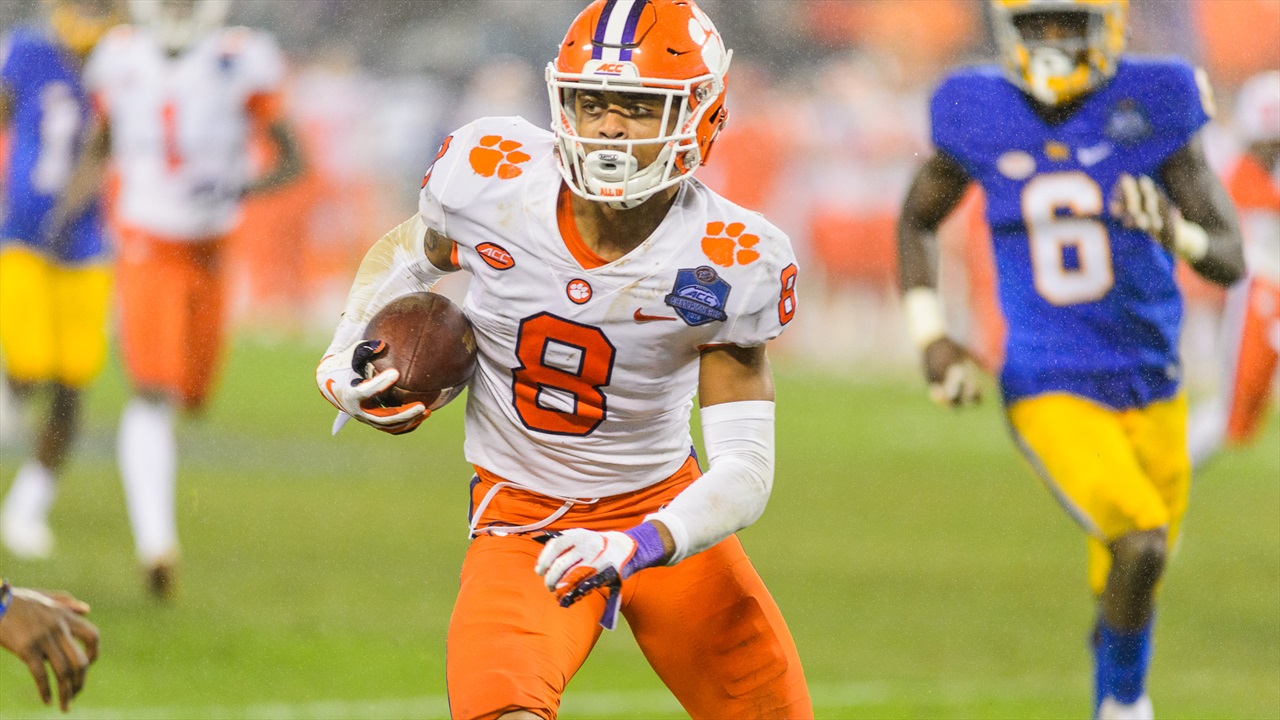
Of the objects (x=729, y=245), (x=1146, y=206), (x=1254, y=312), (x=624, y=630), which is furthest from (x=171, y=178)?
(x=1254, y=312)

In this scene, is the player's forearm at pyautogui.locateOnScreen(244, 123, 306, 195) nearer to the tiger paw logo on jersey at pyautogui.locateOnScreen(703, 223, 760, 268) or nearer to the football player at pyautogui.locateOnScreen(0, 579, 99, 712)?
the tiger paw logo on jersey at pyautogui.locateOnScreen(703, 223, 760, 268)

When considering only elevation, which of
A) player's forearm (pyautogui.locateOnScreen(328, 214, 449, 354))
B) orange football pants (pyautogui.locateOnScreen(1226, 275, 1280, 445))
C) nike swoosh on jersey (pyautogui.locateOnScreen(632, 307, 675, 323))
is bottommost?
orange football pants (pyautogui.locateOnScreen(1226, 275, 1280, 445))

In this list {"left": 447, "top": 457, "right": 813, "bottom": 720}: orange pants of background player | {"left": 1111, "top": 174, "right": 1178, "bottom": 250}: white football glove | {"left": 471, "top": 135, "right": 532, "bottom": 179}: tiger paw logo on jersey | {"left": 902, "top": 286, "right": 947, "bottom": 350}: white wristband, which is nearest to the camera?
{"left": 447, "top": 457, "right": 813, "bottom": 720}: orange pants of background player

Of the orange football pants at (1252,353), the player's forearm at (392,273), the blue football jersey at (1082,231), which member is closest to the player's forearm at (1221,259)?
the blue football jersey at (1082,231)

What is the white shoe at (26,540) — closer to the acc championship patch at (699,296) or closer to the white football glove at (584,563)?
the acc championship patch at (699,296)

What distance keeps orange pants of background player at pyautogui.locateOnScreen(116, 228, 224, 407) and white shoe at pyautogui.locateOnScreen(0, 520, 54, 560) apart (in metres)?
0.78

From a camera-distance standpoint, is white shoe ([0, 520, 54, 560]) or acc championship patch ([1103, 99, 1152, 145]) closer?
acc championship patch ([1103, 99, 1152, 145])

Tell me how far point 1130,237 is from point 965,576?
2.95 meters

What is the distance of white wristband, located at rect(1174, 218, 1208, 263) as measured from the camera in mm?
3955

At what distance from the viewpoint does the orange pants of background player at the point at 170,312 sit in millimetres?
5934

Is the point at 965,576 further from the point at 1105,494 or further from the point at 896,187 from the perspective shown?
the point at 896,187

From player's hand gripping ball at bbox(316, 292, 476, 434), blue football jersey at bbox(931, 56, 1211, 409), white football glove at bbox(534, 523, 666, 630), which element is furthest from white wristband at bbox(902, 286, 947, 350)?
white football glove at bbox(534, 523, 666, 630)

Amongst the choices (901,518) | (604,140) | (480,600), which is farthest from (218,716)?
(901,518)

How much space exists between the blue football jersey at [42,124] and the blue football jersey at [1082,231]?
3.56 meters
